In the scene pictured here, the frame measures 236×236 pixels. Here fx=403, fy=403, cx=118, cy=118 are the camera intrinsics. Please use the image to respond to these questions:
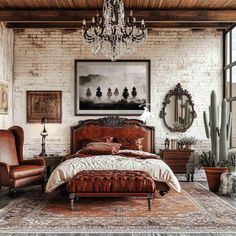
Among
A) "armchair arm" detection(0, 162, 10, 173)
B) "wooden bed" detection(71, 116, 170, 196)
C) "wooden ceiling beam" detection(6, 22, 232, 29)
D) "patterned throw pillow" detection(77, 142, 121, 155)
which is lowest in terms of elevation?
"armchair arm" detection(0, 162, 10, 173)

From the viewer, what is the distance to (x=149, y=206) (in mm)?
5992

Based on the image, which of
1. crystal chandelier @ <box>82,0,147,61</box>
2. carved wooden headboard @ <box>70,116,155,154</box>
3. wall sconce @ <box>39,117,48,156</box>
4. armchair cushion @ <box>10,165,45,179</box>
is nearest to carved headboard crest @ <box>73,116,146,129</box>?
carved wooden headboard @ <box>70,116,155,154</box>

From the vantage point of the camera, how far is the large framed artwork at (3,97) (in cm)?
908

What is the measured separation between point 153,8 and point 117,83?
2.38 meters

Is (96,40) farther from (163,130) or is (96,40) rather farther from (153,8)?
(163,130)

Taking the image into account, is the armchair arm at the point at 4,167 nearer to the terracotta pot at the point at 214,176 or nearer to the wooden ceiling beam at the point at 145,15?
the wooden ceiling beam at the point at 145,15

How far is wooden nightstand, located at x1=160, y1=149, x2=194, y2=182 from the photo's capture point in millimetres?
9266

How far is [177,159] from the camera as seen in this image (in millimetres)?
9297

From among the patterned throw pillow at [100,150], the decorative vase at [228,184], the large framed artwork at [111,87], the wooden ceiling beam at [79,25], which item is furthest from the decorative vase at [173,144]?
the wooden ceiling beam at [79,25]

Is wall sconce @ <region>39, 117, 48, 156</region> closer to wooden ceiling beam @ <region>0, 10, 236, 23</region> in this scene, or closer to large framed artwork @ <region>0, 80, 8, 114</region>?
large framed artwork @ <region>0, 80, 8, 114</region>

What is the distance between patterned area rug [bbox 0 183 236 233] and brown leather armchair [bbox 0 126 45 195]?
1.07 feet

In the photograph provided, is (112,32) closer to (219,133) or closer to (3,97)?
(219,133)

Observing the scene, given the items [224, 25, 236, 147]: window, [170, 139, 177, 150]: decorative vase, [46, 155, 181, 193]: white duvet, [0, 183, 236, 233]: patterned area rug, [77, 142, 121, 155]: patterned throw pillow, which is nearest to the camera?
[0, 183, 236, 233]: patterned area rug

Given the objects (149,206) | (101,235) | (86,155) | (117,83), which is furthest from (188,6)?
(101,235)
